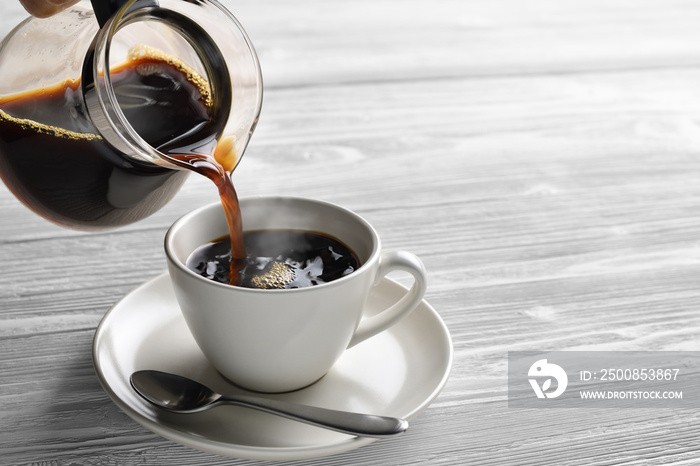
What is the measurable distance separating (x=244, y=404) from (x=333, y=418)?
9cm

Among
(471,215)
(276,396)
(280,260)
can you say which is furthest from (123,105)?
(471,215)

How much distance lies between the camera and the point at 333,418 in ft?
2.12

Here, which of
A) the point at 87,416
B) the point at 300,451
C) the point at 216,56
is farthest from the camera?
the point at 216,56

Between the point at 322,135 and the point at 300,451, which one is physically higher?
the point at 300,451

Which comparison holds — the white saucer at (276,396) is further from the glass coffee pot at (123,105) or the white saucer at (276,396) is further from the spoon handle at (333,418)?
the glass coffee pot at (123,105)

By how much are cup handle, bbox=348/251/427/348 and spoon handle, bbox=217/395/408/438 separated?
13cm

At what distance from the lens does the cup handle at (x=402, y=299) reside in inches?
30.1

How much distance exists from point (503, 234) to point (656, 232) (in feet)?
0.75

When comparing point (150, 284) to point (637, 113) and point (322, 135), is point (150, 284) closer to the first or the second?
point (322, 135)

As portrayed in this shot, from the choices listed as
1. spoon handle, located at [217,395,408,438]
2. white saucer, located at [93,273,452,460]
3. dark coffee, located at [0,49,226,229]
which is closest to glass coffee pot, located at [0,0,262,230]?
dark coffee, located at [0,49,226,229]

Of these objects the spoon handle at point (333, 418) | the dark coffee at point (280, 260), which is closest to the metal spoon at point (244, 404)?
the spoon handle at point (333, 418)

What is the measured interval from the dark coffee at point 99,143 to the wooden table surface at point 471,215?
155mm

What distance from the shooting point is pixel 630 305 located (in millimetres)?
938

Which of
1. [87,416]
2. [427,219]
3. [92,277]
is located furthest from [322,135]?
[87,416]
